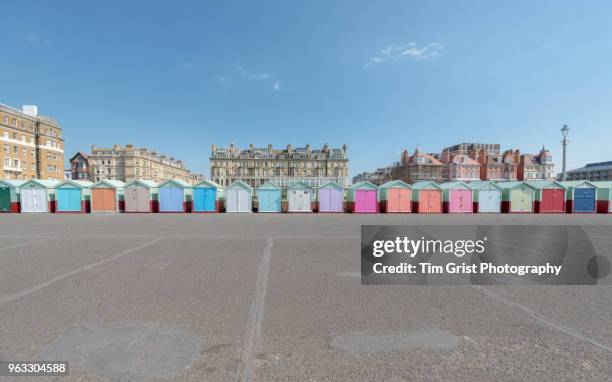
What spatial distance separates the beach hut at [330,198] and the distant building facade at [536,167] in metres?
79.7

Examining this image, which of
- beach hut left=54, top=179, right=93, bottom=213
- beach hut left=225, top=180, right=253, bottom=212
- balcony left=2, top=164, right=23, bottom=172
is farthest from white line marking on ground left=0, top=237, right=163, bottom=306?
balcony left=2, top=164, right=23, bottom=172

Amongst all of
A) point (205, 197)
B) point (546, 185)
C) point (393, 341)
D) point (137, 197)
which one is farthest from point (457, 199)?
point (137, 197)

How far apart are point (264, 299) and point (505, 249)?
339 inches

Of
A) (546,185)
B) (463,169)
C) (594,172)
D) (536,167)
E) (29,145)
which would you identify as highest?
(29,145)

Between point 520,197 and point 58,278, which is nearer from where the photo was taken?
point 58,278

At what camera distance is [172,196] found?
23062 mm

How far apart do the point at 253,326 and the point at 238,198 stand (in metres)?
20.7

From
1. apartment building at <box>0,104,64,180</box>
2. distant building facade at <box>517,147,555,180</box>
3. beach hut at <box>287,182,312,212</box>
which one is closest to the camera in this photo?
beach hut at <box>287,182,312,212</box>

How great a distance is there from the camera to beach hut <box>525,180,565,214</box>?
23.2 m

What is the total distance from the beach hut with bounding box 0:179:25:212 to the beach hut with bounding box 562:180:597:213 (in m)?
51.3

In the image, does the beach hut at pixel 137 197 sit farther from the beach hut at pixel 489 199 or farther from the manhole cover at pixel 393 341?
the beach hut at pixel 489 199

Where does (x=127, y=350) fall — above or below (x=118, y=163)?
below

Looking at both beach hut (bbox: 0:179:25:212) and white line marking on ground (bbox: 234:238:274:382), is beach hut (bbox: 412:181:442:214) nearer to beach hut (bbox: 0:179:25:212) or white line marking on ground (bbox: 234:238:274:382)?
white line marking on ground (bbox: 234:238:274:382)

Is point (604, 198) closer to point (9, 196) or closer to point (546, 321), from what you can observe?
point (546, 321)
